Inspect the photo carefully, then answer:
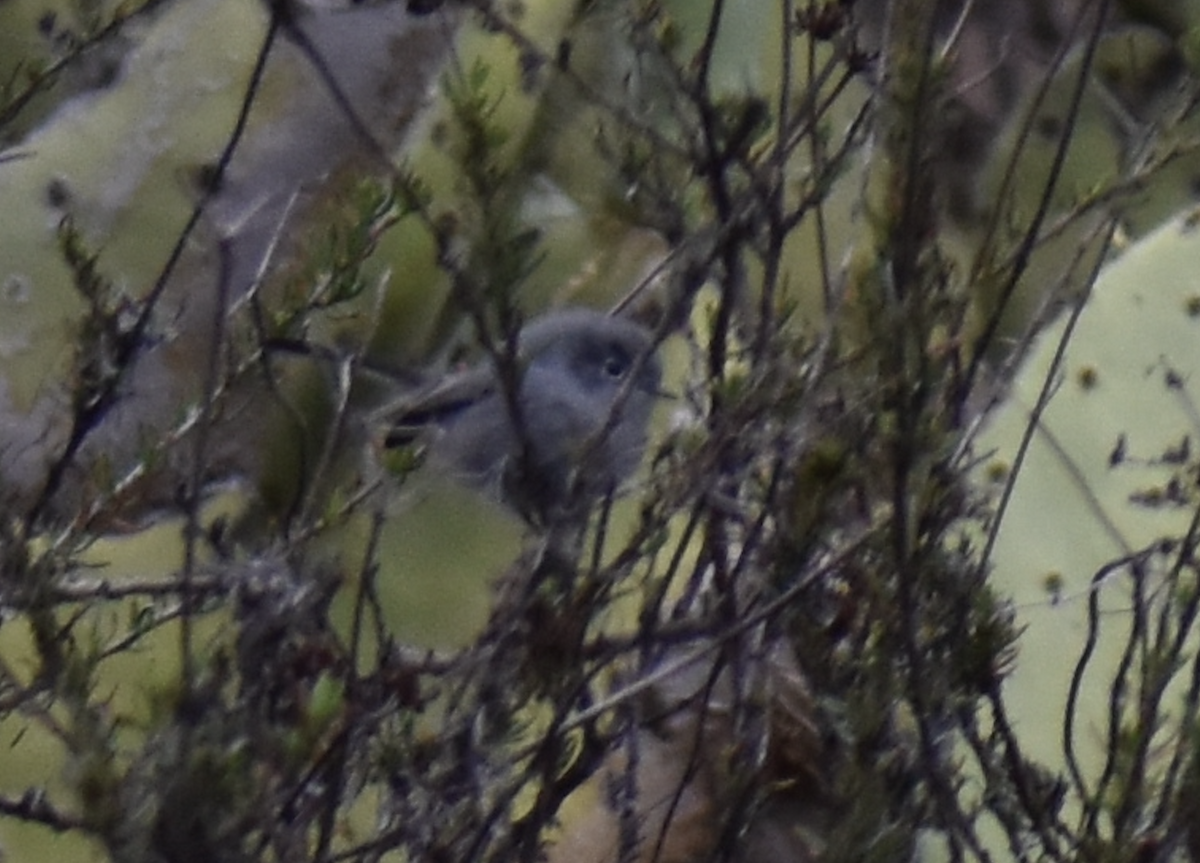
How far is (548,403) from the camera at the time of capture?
176cm

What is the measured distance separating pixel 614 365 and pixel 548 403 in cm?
10

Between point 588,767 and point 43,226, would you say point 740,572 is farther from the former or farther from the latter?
point 43,226

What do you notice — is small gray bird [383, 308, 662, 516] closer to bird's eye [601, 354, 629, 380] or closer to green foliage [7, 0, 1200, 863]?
bird's eye [601, 354, 629, 380]

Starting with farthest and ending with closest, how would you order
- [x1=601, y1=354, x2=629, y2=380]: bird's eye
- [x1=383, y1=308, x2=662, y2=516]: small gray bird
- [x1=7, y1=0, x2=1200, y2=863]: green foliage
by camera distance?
[x1=601, y1=354, x2=629, y2=380]: bird's eye < [x1=383, y1=308, x2=662, y2=516]: small gray bird < [x1=7, y1=0, x2=1200, y2=863]: green foliage

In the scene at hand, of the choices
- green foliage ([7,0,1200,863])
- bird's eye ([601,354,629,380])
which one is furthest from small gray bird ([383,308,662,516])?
green foliage ([7,0,1200,863])

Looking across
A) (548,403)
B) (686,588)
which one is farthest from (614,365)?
(686,588)

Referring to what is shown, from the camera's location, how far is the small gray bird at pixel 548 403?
141cm

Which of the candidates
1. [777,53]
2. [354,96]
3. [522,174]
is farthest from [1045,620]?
[354,96]

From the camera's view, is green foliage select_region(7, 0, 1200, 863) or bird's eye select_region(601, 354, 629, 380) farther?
bird's eye select_region(601, 354, 629, 380)

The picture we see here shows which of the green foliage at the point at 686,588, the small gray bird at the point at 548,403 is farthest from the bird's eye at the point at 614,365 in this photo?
the green foliage at the point at 686,588

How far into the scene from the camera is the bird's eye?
1.80 metres

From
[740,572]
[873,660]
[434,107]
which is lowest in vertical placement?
[873,660]

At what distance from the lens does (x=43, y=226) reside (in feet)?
6.24

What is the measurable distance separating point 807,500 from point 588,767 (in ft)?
0.61
